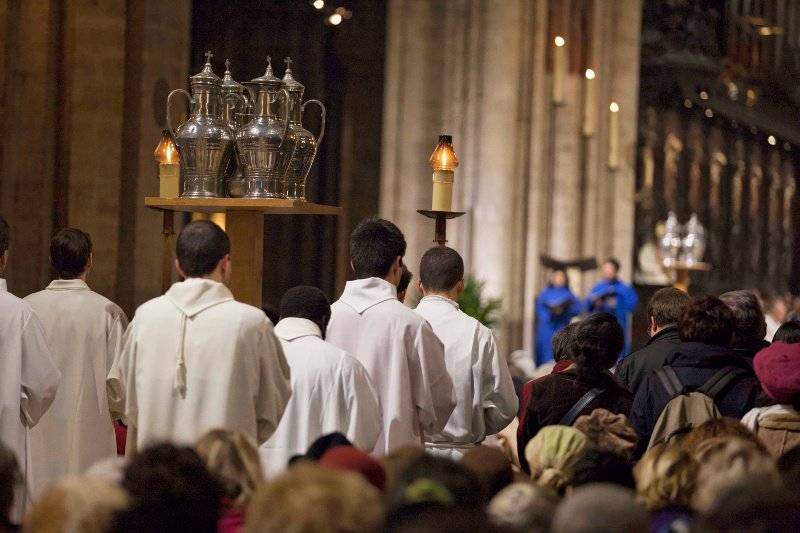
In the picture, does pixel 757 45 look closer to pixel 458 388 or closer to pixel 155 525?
pixel 458 388

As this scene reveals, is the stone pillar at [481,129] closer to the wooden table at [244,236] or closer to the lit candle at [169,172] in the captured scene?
the lit candle at [169,172]

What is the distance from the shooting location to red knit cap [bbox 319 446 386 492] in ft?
→ 11.3

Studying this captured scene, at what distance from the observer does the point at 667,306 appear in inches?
241

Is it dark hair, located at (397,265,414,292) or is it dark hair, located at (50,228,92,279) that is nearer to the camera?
dark hair, located at (50,228,92,279)

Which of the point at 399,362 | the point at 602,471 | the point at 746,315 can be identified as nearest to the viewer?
the point at 602,471

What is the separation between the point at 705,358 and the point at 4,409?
285cm

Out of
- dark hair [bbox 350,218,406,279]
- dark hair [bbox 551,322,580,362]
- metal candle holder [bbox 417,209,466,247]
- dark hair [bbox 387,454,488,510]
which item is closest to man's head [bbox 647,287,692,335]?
dark hair [bbox 551,322,580,362]

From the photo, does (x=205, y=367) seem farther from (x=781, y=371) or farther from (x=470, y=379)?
(x=781, y=371)

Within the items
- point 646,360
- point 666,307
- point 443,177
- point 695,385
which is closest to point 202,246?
point 443,177

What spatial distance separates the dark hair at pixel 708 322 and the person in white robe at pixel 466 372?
2.55 ft

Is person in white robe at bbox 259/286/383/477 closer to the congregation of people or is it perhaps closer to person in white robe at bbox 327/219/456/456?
the congregation of people

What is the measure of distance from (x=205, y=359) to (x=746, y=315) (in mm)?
2934

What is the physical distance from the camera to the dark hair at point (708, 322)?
217 inches

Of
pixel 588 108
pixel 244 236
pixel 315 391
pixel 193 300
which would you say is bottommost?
pixel 315 391
